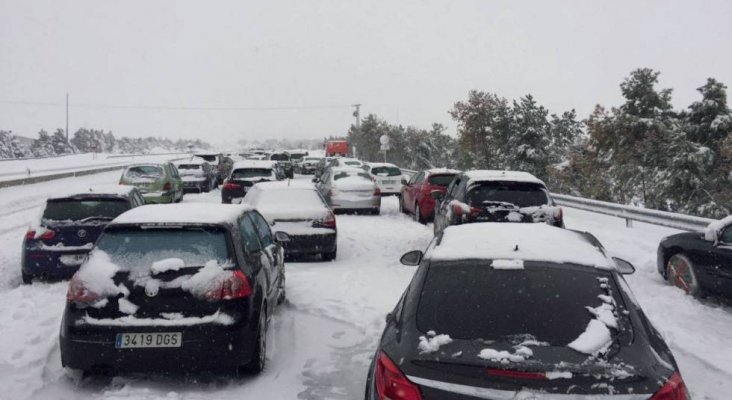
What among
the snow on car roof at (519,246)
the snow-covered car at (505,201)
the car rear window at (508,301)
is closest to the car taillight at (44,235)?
the snow-covered car at (505,201)

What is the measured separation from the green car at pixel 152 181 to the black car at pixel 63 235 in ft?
33.5

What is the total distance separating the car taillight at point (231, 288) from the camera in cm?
488

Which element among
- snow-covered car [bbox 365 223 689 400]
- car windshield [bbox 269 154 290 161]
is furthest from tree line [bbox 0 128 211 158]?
snow-covered car [bbox 365 223 689 400]

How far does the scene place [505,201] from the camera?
30.5ft

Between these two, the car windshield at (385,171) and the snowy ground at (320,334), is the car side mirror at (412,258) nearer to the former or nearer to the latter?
the snowy ground at (320,334)

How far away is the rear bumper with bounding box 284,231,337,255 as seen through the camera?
10570 mm

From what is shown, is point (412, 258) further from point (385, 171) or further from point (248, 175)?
point (385, 171)

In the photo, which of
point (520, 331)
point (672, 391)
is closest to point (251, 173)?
point (520, 331)

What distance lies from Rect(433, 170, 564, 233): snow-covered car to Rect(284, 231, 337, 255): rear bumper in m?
2.43

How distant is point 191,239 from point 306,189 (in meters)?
6.42

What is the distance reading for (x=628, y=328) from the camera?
10.2ft

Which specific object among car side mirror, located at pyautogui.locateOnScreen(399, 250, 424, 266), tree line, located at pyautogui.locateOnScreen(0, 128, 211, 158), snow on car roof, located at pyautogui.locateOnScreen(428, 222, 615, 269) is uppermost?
snow on car roof, located at pyautogui.locateOnScreen(428, 222, 615, 269)

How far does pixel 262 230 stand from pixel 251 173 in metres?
13.2

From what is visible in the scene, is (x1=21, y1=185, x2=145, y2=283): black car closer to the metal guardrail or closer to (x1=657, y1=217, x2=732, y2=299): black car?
(x1=657, y1=217, x2=732, y2=299): black car
